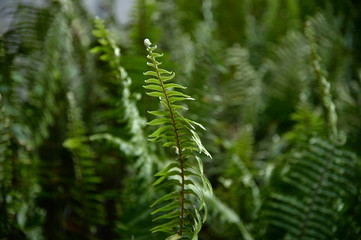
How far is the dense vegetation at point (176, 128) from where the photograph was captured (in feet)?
1.88

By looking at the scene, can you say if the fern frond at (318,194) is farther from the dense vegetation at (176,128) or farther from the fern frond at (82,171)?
the fern frond at (82,171)

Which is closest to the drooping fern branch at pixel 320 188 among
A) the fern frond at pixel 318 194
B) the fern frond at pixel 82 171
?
the fern frond at pixel 318 194

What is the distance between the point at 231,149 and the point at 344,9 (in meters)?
0.67

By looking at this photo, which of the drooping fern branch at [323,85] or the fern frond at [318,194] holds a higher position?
the drooping fern branch at [323,85]

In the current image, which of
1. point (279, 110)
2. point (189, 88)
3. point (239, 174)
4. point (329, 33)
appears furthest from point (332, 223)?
point (329, 33)

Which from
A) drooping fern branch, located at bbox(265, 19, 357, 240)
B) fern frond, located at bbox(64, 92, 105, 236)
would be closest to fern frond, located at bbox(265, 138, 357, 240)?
drooping fern branch, located at bbox(265, 19, 357, 240)

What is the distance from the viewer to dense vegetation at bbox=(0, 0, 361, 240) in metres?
0.57

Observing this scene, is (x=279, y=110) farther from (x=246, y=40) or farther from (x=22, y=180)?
(x=22, y=180)

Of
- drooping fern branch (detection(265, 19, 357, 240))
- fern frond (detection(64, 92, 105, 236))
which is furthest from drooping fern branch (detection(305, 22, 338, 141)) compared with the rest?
fern frond (detection(64, 92, 105, 236))

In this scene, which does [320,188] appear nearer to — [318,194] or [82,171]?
[318,194]

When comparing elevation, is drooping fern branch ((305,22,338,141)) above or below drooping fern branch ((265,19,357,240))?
above

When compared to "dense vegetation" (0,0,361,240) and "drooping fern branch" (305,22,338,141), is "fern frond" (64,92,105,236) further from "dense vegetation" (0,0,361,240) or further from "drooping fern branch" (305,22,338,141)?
"drooping fern branch" (305,22,338,141)

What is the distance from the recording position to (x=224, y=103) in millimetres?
1142

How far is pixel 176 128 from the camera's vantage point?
398 mm
